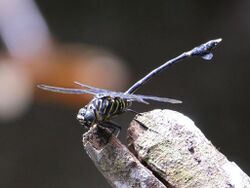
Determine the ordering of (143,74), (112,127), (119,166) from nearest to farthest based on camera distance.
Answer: (119,166) < (112,127) < (143,74)

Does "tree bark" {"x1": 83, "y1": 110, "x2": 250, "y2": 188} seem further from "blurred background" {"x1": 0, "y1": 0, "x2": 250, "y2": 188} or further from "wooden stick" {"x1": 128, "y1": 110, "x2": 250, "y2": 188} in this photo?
"blurred background" {"x1": 0, "y1": 0, "x2": 250, "y2": 188}

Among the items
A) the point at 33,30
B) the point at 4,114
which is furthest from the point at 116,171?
the point at 4,114

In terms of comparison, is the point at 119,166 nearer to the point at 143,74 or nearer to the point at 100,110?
the point at 100,110

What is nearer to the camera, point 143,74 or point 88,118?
point 88,118

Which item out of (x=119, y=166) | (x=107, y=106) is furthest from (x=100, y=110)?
(x=119, y=166)

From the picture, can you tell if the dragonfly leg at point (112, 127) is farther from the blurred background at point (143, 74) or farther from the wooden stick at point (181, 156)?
the blurred background at point (143, 74)

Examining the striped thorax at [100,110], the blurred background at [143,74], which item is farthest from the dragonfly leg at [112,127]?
the blurred background at [143,74]
